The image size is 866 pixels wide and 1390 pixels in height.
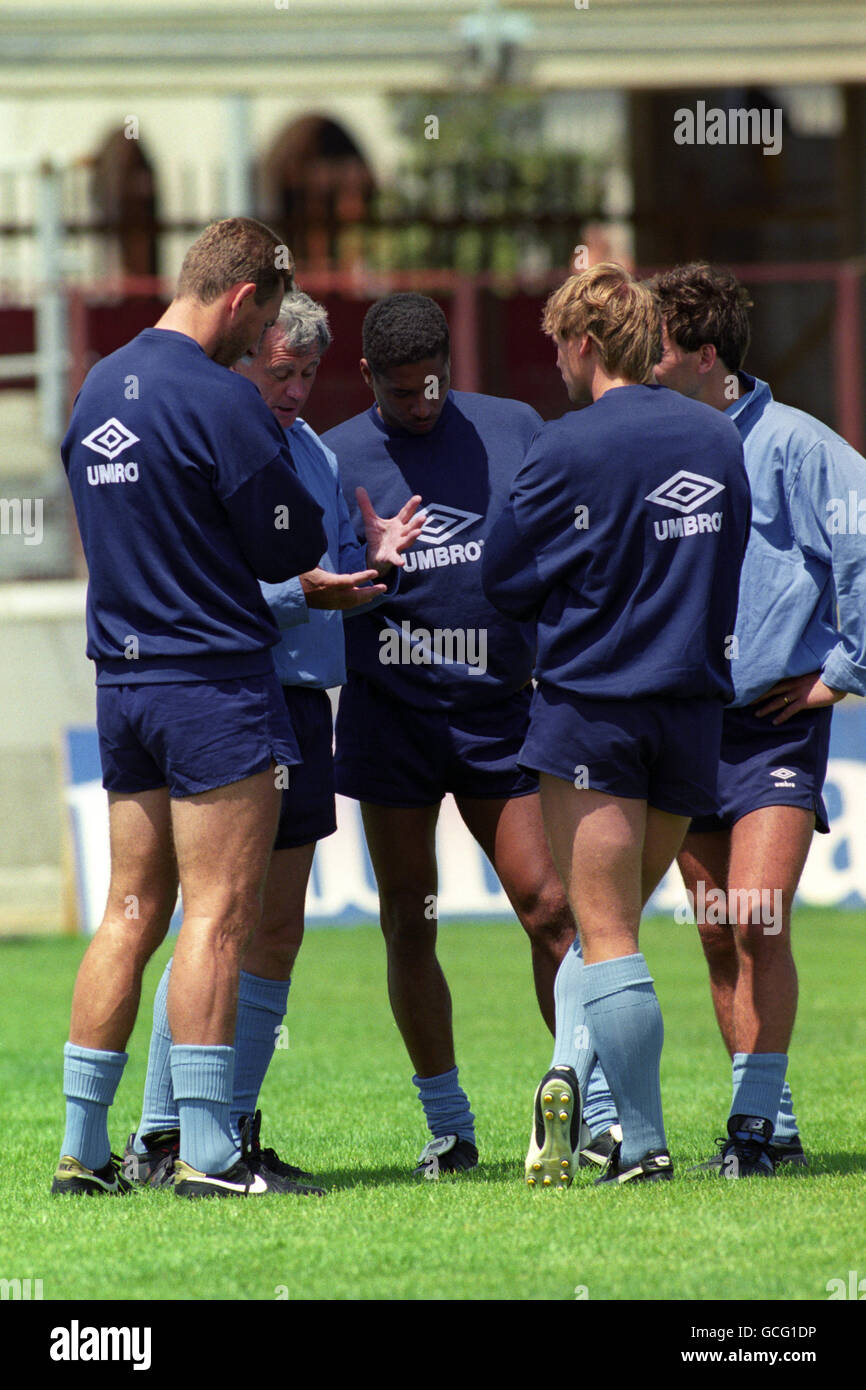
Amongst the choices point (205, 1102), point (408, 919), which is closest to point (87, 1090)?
point (205, 1102)

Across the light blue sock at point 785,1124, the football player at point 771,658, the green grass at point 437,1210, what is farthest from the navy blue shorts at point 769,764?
the green grass at point 437,1210

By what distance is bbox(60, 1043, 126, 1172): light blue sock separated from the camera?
4.66m

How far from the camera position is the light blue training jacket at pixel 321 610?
5.04 metres

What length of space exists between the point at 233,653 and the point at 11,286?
11240mm

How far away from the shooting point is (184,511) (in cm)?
451

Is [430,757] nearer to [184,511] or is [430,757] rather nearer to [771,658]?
[771,658]

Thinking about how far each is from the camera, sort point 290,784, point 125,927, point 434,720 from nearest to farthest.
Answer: point 125,927 < point 290,784 < point 434,720

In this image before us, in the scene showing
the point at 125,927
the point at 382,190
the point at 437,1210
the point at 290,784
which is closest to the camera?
the point at 437,1210

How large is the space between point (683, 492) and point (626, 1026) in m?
1.29

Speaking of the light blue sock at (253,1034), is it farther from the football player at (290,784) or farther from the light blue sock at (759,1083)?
the light blue sock at (759,1083)

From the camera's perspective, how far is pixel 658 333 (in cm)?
473

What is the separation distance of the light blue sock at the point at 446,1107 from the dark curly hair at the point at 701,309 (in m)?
2.17
